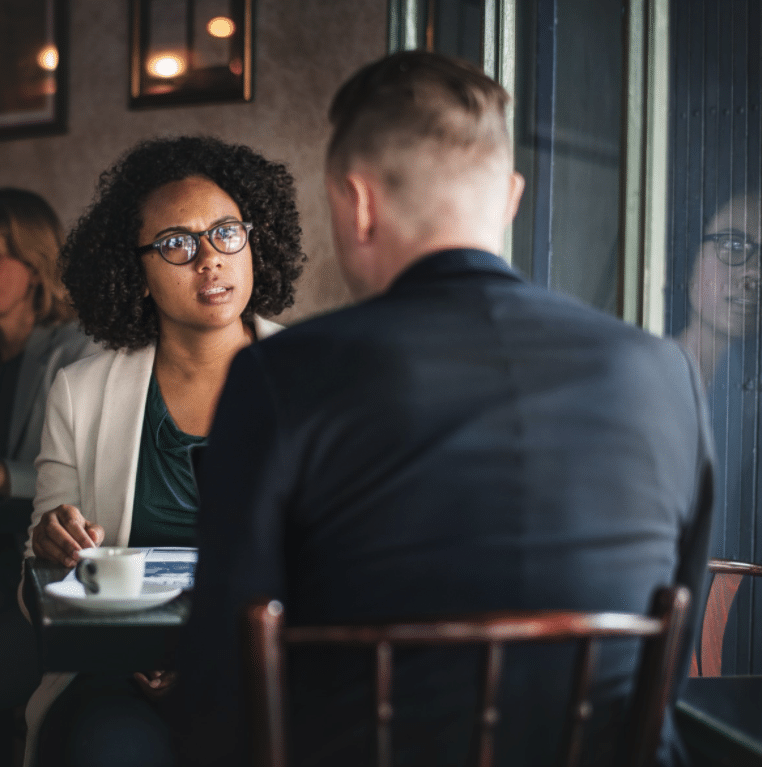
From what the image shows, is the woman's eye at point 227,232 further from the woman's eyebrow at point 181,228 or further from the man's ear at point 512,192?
the man's ear at point 512,192

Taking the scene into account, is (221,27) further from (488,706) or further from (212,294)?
(488,706)

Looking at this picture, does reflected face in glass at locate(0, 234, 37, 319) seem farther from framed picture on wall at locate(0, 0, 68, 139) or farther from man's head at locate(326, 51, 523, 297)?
man's head at locate(326, 51, 523, 297)

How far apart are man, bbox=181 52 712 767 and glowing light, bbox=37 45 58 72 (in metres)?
3.23

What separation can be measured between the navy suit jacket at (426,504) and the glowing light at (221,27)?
8.95 feet

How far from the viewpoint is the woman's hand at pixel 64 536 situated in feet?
4.81

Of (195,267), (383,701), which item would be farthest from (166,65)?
(383,701)

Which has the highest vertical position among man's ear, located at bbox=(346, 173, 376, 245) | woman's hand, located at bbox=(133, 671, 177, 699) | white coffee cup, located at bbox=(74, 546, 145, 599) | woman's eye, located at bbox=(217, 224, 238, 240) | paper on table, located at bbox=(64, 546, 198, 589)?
woman's eye, located at bbox=(217, 224, 238, 240)

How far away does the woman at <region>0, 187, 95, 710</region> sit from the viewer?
2.13m

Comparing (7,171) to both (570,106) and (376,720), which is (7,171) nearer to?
(570,106)

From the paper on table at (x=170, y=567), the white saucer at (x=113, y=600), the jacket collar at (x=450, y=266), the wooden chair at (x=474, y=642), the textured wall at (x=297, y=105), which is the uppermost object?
the textured wall at (x=297, y=105)

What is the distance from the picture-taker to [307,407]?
742 mm

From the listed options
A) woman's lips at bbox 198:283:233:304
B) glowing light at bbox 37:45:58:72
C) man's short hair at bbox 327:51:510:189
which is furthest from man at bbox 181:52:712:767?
glowing light at bbox 37:45:58:72

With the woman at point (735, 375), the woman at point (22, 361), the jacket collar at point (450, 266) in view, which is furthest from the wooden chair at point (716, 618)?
the woman at point (22, 361)

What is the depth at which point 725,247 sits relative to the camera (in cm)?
177
